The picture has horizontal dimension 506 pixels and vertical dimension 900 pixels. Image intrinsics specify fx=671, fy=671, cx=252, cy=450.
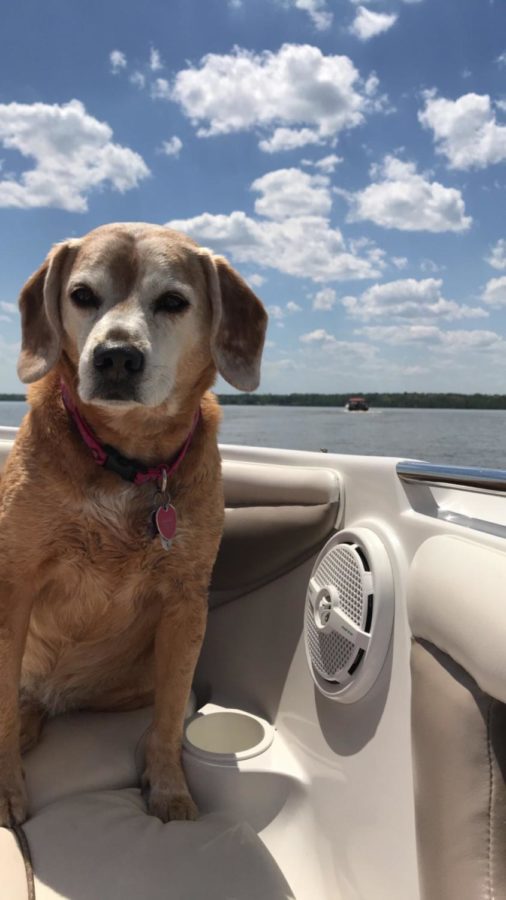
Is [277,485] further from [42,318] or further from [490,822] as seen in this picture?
[490,822]

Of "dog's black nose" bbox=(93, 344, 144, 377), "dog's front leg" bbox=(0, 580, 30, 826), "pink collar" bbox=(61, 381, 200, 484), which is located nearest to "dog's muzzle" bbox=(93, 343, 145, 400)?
"dog's black nose" bbox=(93, 344, 144, 377)

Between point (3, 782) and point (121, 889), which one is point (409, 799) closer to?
point (121, 889)

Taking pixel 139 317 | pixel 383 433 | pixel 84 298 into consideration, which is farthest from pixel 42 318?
pixel 383 433

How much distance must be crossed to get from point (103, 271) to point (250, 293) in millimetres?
472

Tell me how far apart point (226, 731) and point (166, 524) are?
0.96m

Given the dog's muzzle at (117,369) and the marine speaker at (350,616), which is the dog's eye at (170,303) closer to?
the dog's muzzle at (117,369)

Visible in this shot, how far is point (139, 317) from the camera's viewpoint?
1774mm

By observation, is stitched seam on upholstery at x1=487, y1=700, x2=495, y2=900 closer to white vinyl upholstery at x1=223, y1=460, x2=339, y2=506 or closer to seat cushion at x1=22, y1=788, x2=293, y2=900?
seat cushion at x1=22, y1=788, x2=293, y2=900

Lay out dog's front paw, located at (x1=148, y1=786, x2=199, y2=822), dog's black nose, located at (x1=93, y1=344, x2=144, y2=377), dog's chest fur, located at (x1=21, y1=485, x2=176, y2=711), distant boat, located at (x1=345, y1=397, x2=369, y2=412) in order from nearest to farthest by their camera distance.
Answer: dog's black nose, located at (x1=93, y1=344, x2=144, y2=377) < dog's chest fur, located at (x1=21, y1=485, x2=176, y2=711) < dog's front paw, located at (x1=148, y1=786, x2=199, y2=822) < distant boat, located at (x1=345, y1=397, x2=369, y2=412)

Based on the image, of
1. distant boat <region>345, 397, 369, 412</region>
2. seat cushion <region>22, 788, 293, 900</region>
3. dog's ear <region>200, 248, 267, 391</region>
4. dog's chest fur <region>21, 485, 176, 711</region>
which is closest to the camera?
seat cushion <region>22, 788, 293, 900</region>

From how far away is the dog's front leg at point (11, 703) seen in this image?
173cm

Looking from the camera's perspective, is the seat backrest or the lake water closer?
the seat backrest

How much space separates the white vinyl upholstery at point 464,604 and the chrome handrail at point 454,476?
16cm

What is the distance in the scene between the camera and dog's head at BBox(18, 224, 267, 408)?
5.55 feet
